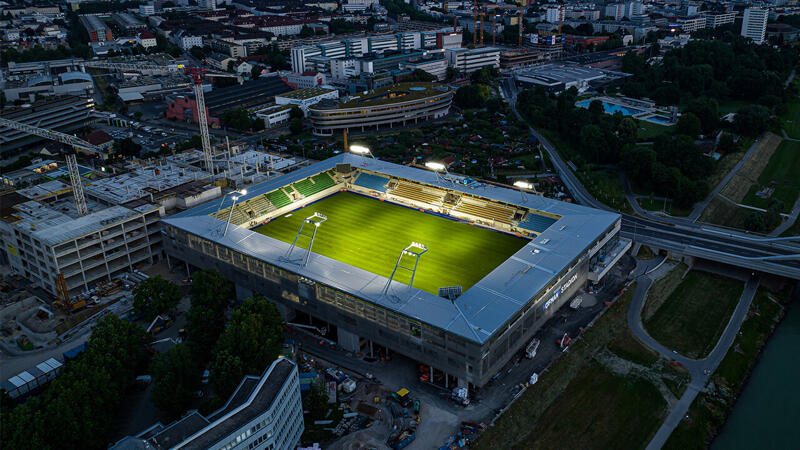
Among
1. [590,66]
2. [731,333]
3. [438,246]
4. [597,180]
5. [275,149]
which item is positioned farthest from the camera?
[590,66]

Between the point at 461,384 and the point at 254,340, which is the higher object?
the point at 254,340

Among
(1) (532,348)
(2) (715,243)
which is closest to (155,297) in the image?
(1) (532,348)

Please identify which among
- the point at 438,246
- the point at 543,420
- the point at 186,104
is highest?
the point at 186,104

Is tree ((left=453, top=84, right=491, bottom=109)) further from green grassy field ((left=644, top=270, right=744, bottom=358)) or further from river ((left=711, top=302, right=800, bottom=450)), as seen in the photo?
river ((left=711, top=302, right=800, bottom=450))

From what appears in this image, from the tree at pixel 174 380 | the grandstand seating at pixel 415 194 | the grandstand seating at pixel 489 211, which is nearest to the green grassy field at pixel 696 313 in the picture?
the grandstand seating at pixel 489 211

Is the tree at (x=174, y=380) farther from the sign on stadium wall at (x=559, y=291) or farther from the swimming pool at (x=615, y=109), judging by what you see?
the swimming pool at (x=615, y=109)

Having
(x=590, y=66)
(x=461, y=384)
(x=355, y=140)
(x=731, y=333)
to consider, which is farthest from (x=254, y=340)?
(x=590, y=66)

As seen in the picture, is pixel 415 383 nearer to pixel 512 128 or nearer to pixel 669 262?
pixel 669 262
